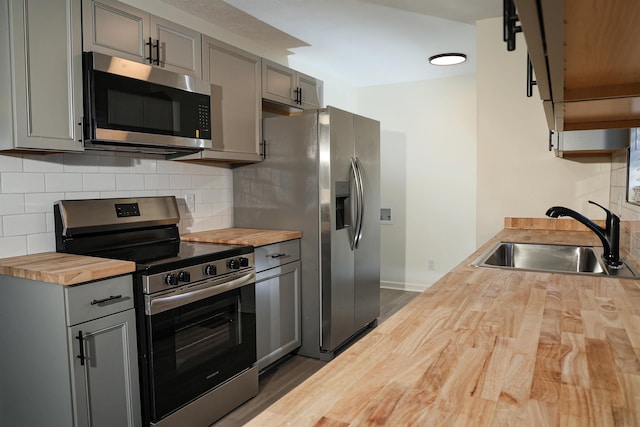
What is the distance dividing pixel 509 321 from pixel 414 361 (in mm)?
393

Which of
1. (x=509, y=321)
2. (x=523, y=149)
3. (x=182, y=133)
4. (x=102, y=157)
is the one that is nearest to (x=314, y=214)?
(x=182, y=133)

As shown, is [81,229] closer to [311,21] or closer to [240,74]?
[240,74]

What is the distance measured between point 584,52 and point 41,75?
6.73 feet

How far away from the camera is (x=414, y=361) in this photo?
0.92 meters

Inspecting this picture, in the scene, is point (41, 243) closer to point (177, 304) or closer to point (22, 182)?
point (22, 182)

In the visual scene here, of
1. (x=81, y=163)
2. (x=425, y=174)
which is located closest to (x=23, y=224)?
(x=81, y=163)

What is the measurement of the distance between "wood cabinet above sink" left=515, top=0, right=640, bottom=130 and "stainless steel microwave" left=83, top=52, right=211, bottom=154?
6.07 ft

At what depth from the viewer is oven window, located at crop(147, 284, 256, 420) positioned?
2.08m

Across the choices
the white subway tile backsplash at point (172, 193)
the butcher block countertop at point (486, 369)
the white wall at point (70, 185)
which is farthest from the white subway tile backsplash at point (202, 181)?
the butcher block countertop at point (486, 369)

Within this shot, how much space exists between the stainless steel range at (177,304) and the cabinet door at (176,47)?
2.56 feet

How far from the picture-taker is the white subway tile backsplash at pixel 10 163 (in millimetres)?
2125

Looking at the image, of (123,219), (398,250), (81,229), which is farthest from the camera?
(398,250)

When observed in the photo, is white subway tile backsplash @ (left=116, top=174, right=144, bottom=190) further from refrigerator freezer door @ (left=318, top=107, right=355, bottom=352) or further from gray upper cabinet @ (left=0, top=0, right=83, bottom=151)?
refrigerator freezer door @ (left=318, top=107, right=355, bottom=352)

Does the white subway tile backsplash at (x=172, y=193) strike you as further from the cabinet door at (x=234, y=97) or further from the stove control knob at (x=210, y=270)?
the stove control knob at (x=210, y=270)
